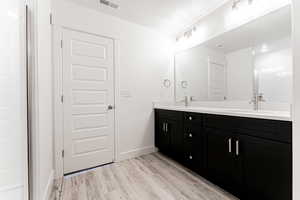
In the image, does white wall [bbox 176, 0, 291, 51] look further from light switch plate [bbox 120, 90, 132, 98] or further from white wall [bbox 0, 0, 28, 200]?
white wall [bbox 0, 0, 28, 200]

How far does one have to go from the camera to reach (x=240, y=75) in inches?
77.7

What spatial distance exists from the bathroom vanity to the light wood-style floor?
5.9 inches

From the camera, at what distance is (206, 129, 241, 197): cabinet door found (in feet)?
4.75

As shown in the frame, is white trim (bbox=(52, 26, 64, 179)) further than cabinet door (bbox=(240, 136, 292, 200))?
Yes

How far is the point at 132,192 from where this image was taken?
161 cm

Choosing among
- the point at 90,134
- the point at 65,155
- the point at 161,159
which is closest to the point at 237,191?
the point at 161,159

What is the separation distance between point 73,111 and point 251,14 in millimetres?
2721

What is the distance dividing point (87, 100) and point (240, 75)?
2269 millimetres

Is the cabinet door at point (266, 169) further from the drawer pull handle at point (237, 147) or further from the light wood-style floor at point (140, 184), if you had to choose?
the light wood-style floor at point (140, 184)

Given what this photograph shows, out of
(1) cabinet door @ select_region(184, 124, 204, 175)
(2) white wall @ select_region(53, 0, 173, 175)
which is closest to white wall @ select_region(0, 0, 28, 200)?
(2) white wall @ select_region(53, 0, 173, 175)

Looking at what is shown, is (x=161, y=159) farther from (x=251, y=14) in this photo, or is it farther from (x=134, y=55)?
(x=251, y=14)

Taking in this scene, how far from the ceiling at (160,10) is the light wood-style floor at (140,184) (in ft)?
8.18

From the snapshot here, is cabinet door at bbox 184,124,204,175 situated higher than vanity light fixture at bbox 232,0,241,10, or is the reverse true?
vanity light fixture at bbox 232,0,241,10

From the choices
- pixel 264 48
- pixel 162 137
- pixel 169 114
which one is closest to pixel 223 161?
pixel 169 114
